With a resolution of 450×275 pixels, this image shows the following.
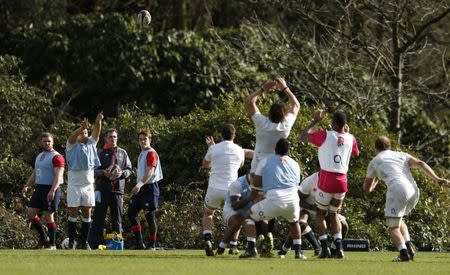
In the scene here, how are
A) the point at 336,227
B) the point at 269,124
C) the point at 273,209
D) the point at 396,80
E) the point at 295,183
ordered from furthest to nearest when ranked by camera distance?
the point at 396,80
the point at 336,227
the point at 269,124
the point at 295,183
the point at 273,209

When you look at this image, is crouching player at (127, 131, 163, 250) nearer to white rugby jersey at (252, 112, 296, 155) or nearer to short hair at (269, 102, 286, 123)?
white rugby jersey at (252, 112, 296, 155)

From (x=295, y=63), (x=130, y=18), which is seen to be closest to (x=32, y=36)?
(x=130, y=18)

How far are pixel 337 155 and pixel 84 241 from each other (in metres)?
5.90

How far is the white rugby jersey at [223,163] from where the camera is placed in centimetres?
1823

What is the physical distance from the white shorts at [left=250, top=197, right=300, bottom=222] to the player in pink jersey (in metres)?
0.77

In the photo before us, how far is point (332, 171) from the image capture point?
1739 centimetres

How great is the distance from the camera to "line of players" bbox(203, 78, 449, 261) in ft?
55.0

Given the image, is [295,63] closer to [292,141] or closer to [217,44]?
[217,44]

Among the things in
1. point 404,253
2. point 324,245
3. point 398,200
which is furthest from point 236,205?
point 404,253

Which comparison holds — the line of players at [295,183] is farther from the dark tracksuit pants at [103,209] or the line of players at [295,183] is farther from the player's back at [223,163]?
the dark tracksuit pants at [103,209]

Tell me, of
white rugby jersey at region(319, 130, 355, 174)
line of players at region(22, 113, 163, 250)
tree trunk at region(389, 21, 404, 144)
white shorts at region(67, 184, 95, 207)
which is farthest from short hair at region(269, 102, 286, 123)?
tree trunk at region(389, 21, 404, 144)

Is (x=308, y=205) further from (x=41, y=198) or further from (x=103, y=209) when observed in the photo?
(x=41, y=198)

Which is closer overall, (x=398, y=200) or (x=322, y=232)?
(x=398, y=200)

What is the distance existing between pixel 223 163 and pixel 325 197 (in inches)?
68.4
